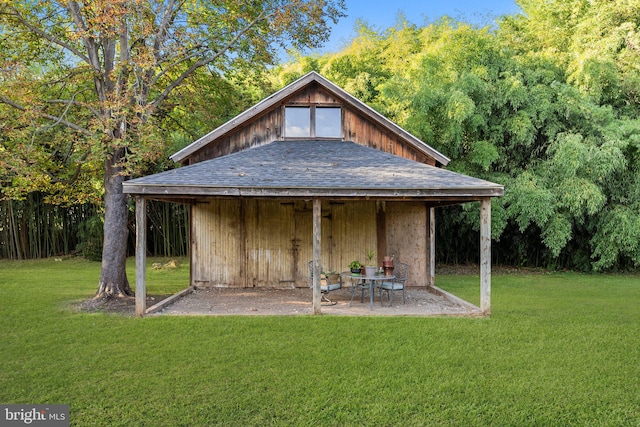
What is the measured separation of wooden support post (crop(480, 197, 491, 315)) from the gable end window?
4.62 m

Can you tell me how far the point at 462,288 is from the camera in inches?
427

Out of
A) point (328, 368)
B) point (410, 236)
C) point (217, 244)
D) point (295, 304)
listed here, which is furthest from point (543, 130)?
point (328, 368)

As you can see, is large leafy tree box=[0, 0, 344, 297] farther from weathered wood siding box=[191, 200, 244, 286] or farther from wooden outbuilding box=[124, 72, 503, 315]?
weathered wood siding box=[191, 200, 244, 286]

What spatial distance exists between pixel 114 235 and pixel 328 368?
6.27 meters

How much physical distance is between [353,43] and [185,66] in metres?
16.7

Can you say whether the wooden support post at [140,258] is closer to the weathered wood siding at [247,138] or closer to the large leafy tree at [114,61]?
→ the large leafy tree at [114,61]

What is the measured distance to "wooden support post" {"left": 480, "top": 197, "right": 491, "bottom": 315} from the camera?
7.37 m

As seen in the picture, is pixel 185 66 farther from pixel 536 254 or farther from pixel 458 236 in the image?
pixel 536 254

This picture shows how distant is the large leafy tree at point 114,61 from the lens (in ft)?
28.4

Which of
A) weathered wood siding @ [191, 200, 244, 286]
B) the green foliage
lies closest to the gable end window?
weathered wood siding @ [191, 200, 244, 286]

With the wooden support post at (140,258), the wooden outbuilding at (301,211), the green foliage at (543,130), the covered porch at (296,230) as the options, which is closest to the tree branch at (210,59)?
the wooden outbuilding at (301,211)

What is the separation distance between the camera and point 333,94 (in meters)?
10.8

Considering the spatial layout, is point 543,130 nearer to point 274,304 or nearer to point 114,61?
point 274,304

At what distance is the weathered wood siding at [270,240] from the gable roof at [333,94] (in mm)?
1774
